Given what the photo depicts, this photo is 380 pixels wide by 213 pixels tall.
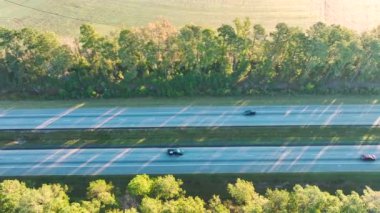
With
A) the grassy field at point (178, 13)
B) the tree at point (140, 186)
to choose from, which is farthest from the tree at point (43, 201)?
the grassy field at point (178, 13)

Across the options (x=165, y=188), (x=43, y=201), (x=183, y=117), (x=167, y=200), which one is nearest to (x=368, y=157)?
(x=183, y=117)

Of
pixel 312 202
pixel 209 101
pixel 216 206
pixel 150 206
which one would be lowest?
pixel 216 206

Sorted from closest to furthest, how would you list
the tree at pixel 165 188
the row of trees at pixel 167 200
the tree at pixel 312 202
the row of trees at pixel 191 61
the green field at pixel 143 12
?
1. the row of trees at pixel 167 200
2. the tree at pixel 312 202
3. the tree at pixel 165 188
4. the row of trees at pixel 191 61
5. the green field at pixel 143 12

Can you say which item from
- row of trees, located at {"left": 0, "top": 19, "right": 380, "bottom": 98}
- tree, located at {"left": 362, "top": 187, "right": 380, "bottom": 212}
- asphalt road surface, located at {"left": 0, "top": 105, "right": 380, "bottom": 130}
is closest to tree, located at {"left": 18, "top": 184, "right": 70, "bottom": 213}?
asphalt road surface, located at {"left": 0, "top": 105, "right": 380, "bottom": 130}

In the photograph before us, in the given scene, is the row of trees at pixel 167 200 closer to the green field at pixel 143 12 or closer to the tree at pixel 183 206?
the tree at pixel 183 206

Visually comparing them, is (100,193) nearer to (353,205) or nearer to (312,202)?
(312,202)

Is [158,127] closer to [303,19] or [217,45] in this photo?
[217,45]

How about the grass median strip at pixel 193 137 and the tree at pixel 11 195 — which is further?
the grass median strip at pixel 193 137
